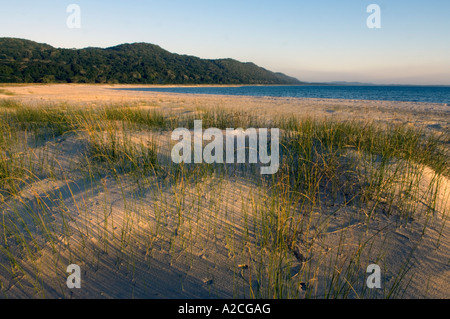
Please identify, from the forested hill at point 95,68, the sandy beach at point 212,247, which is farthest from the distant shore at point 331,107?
the forested hill at point 95,68

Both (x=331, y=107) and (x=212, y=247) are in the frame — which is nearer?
(x=212, y=247)

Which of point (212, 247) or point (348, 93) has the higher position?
point (348, 93)

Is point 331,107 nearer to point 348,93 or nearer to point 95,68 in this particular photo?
point 348,93

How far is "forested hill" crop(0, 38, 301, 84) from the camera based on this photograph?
153 feet

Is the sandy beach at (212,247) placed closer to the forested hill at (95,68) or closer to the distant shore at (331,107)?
the distant shore at (331,107)

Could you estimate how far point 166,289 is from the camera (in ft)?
4.29

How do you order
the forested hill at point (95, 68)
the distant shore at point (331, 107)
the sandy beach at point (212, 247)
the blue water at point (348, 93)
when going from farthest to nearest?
the forested hill at point (95, 68) → the blue water at point (348, 93) → the distant shore at point (331, 107) → the sandy beach at point (212, 247)

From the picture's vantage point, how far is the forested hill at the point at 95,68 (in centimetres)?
4650

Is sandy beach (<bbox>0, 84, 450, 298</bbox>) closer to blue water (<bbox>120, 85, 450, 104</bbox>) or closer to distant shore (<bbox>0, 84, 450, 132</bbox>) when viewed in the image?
distant shore (<bbox>0, 84, 450, 132</bbox>)

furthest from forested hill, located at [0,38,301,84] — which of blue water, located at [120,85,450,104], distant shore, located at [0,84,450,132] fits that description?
distant shore, located at [0,84,450,132]

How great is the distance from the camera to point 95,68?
56.5 m

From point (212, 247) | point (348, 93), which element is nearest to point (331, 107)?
point (212, 247)

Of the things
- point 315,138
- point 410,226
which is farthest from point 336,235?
point 315,138
